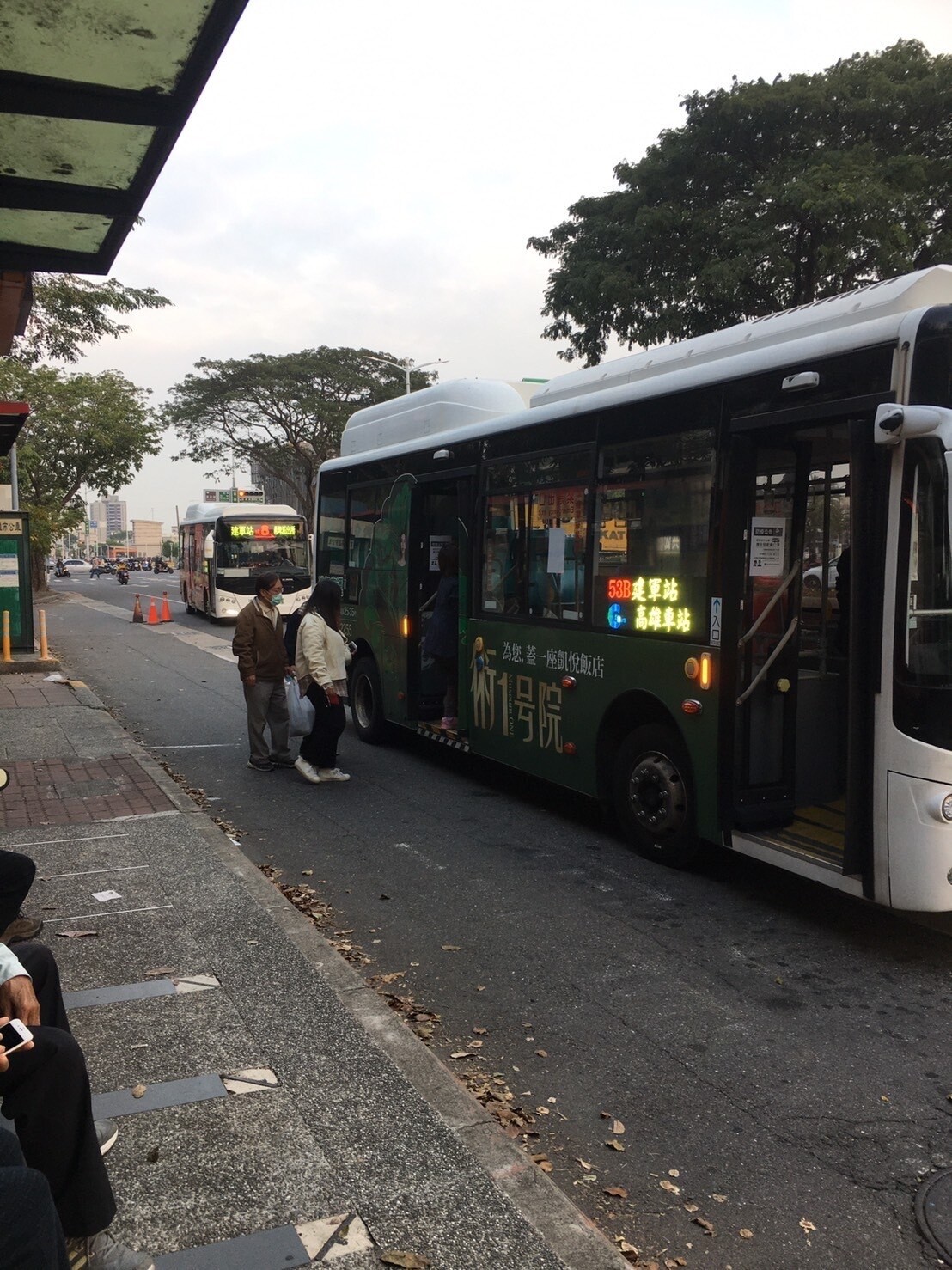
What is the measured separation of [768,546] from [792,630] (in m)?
0.51

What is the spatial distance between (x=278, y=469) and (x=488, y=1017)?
47.9 m

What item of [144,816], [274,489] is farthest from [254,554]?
[274,489]

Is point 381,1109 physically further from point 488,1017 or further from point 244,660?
point 244,660

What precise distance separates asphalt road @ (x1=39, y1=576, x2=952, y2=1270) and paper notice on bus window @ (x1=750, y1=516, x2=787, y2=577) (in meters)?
1.93

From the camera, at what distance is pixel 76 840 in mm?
6996

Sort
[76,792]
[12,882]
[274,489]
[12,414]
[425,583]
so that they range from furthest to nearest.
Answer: [274,489] → [12,414] → [425,583] → [76,792] → [12,882]

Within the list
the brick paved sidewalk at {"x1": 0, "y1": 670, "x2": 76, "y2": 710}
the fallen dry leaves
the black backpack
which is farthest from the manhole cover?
the brick paved sidewalk at {"x1": 0, "y1": 670, "x2": 76, "y2": 710}

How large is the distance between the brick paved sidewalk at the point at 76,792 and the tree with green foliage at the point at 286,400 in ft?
126

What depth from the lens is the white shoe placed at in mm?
9297

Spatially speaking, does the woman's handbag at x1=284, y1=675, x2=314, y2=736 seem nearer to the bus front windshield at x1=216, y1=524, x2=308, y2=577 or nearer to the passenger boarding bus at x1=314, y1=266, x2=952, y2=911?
the passenger boarding bus at x1=314, y1=266, x2=952, y2=911

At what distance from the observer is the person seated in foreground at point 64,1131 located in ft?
8.27

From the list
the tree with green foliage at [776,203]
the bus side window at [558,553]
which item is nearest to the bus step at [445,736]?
the bus side window at [558,553]

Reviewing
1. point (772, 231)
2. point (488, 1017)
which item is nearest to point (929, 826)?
point (488, 1017)

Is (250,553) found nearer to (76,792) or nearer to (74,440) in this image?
(74,440)
